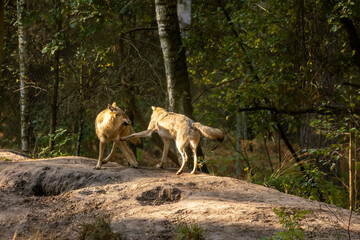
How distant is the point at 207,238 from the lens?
505 centimetres

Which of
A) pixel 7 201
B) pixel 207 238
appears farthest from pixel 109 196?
pixel 207 238

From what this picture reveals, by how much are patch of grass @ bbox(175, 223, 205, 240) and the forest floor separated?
0.36ft

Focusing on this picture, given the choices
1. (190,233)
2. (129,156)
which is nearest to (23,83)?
(129,156)

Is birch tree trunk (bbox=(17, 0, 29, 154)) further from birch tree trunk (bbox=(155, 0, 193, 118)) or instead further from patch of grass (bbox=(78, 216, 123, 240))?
patch of grass (bbox=(78, 216, 123, 240))

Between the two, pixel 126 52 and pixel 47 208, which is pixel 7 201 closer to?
pixel 47 208

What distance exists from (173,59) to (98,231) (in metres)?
5.11

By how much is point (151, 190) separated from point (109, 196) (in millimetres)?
743

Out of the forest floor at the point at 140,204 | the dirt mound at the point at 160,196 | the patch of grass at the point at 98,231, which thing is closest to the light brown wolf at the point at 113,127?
the forest floor at the point at 140,204

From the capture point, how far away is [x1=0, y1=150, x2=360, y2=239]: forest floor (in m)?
5.39

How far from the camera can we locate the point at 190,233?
5.04m

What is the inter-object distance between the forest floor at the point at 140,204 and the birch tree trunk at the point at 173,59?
181 cm

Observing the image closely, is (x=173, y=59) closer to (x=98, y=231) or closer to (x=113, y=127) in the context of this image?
(x=113, y=127)

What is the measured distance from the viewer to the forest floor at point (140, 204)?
539 cm

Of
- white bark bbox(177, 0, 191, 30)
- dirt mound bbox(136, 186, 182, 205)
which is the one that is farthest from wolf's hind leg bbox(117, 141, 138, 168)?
white bark bbox(177, 0, 191, 30)
